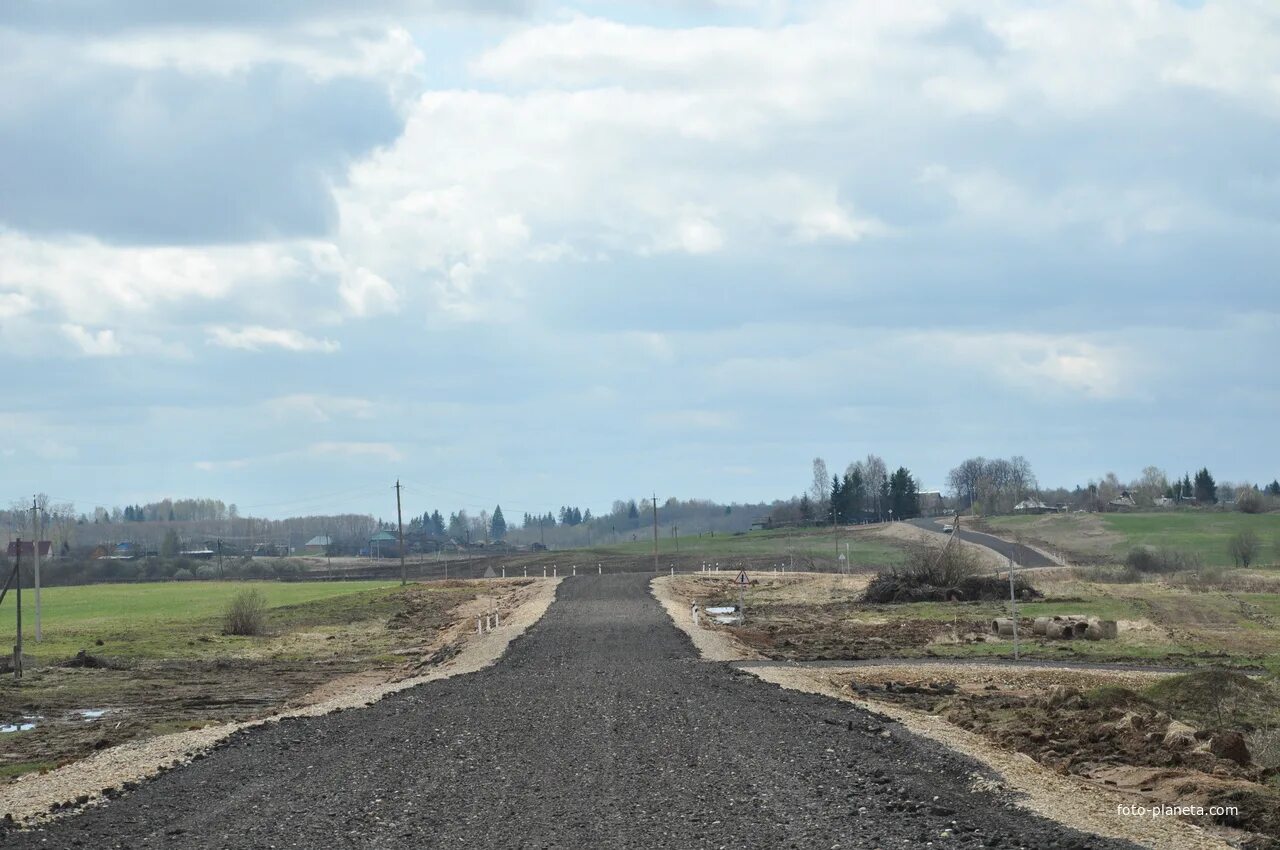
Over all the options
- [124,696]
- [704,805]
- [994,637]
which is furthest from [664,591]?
[704,805]

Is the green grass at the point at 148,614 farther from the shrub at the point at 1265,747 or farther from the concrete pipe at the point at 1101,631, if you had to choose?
the shrub at the point at 1265,747

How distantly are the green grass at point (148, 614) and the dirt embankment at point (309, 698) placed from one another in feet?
25.5

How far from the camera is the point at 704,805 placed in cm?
1454

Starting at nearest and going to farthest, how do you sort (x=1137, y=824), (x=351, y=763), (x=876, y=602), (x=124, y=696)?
(x=1137, y=824) → (x=351, y=763) → (x=124, y=696) → (x=876, y=602)

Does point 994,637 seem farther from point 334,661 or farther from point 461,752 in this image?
point 461,752

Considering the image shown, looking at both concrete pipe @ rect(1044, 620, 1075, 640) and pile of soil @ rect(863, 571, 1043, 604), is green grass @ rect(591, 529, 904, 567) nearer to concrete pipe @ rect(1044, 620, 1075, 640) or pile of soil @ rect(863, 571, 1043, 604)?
pile of soil @ rect(863, 571, 1043, 604)

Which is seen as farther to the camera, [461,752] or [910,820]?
[461,752]

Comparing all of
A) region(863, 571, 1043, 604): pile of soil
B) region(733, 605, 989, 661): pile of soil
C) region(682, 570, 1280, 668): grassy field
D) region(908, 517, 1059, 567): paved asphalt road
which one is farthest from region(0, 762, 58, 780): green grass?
region(908, 517, 1059, 567): paved asphalt road

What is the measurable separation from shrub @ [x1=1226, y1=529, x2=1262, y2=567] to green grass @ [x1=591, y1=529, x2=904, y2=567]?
87.1 feet

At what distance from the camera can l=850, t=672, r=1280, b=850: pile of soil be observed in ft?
44.5

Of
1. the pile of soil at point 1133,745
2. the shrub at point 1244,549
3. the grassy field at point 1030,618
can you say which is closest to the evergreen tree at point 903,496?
the shrub at point 1244,549

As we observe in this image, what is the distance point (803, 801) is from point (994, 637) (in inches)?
1272

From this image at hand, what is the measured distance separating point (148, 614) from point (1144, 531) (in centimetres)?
10387

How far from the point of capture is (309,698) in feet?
101
